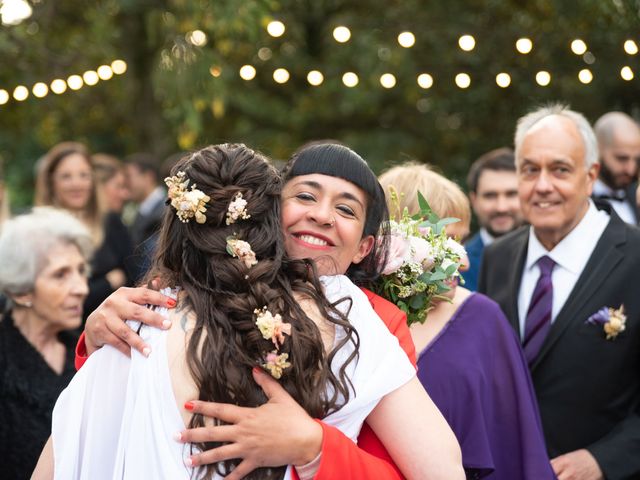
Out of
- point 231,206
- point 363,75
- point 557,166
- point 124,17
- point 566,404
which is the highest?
point 124,17

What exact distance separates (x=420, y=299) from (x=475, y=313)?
16.7 inches

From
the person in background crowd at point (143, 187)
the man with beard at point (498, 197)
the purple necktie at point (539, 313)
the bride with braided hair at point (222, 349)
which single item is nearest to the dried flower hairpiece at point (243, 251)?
the bride with braided hair at point (222, 349)

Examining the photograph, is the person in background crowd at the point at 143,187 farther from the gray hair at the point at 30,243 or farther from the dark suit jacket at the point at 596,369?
the dark suit jacket at the point at 596,369

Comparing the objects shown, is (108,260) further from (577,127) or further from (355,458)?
(355,458)

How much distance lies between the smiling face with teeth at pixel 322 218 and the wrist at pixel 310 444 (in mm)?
579

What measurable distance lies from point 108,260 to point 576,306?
423 cm

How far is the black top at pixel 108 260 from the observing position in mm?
6438

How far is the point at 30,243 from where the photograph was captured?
4.49 meters

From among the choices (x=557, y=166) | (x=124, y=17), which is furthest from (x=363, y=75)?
(x=557, y=166)

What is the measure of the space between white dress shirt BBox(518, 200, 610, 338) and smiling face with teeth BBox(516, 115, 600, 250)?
42 mm

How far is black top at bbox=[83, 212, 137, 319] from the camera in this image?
644 cm

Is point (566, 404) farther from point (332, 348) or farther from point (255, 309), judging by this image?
point (255, 309)

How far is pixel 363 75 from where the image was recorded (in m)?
12.1

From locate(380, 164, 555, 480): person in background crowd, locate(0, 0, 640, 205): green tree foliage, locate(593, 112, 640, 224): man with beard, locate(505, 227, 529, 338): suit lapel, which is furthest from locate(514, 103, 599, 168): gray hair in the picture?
locate(0, 0, 640, 205): green tree foliage
